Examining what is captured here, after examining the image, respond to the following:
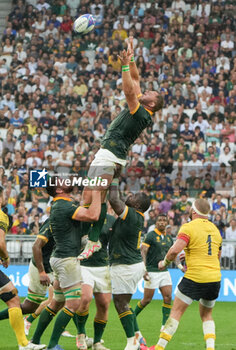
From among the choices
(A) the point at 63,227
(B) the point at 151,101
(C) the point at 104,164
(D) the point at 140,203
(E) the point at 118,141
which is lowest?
(A) the point at 63,227

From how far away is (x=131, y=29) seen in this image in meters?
26.1

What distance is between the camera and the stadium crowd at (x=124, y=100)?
67.4ft

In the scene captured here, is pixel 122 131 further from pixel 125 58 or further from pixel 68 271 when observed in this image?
pixel 68 271

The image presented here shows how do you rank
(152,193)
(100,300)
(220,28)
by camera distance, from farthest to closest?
(220,28)
(152,193)
(100,300)

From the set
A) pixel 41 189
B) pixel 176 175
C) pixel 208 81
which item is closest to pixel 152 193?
pixel 176 175

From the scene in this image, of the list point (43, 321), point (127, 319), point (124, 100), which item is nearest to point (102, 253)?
point (127, 319)

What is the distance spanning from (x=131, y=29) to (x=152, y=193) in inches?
311

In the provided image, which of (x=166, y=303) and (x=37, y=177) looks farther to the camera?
(x=37, y=177)

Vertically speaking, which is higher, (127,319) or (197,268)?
(197,268)

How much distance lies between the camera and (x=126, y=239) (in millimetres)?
10516

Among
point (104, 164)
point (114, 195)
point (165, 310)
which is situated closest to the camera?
point (104, 164)

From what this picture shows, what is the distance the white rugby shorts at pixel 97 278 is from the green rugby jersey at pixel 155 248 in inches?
123

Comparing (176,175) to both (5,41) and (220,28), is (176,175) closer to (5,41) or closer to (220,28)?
(220,28)

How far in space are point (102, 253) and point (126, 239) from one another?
1.70ft
